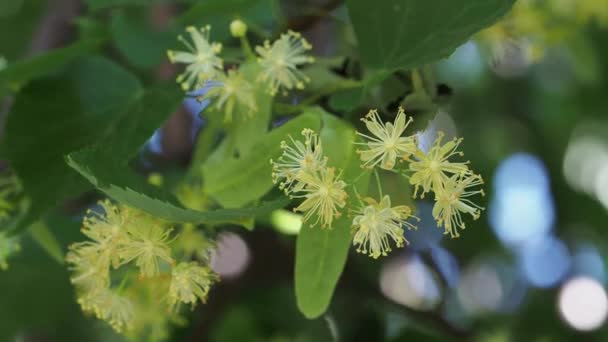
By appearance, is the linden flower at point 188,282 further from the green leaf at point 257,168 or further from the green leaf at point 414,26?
the green leaf at point 414,26

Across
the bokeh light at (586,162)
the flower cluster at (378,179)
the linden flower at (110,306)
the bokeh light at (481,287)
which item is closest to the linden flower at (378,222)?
the flower cluster at (378,179)

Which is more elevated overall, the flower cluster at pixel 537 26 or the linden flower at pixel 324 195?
the linden flower at pixel 324 195

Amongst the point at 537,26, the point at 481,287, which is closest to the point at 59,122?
the point at 537,26

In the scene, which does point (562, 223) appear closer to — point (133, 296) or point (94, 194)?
point (94, 194)

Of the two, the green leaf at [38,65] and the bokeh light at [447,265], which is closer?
the green leaf at [38,65]

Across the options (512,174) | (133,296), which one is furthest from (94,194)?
(512,174)

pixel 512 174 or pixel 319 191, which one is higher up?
pixel 319 191

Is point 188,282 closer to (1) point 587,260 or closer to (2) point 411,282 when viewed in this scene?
(2) point 411,282
